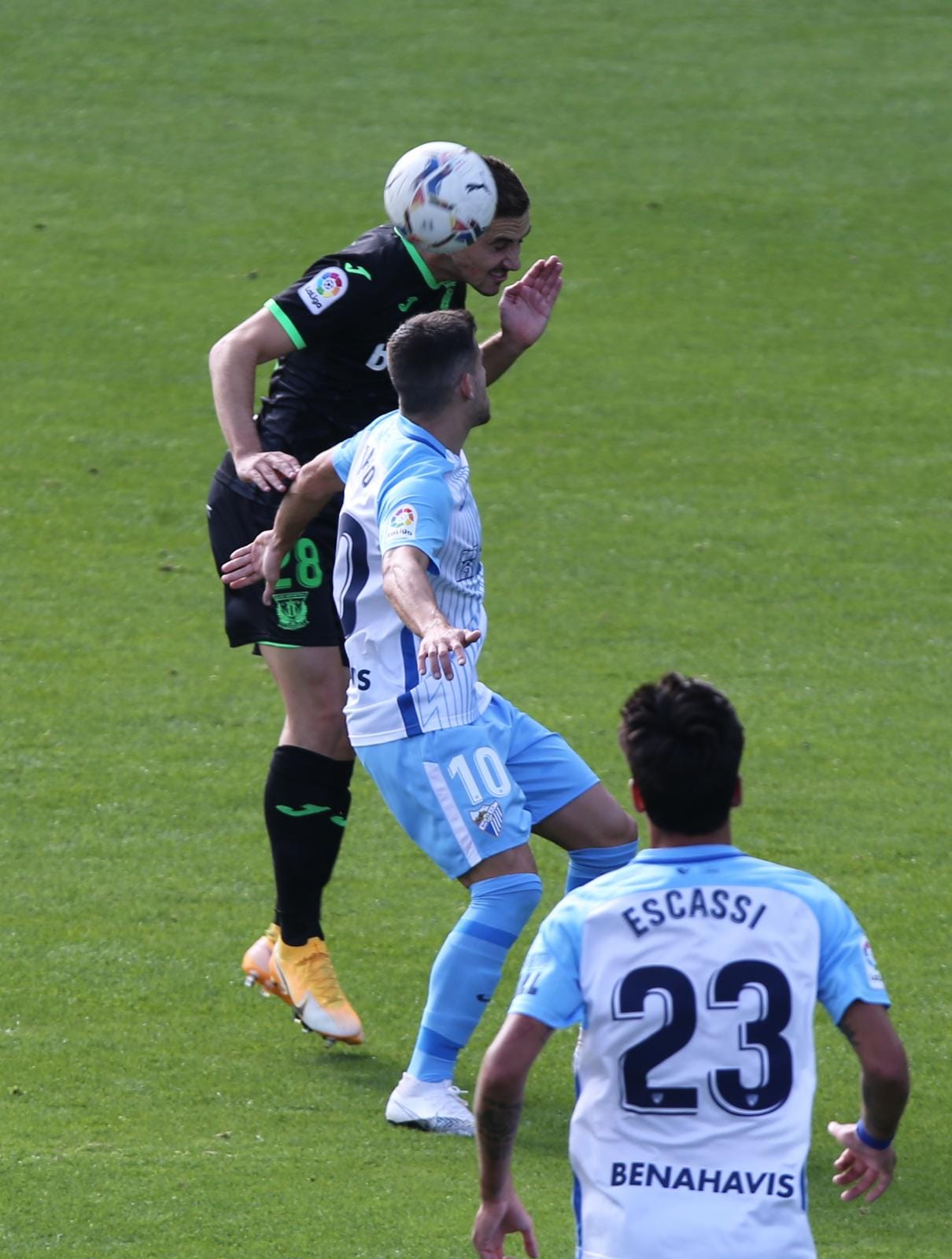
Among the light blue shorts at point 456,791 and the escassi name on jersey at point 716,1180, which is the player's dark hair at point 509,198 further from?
the escassi name on jersey at point 716,1180

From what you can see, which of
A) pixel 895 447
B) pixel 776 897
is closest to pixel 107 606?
pixel 895 447

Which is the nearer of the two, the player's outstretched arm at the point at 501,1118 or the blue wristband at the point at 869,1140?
the player's outstretched arm at the point at 501,1118

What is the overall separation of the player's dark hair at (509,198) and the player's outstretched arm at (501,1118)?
2.82 metres

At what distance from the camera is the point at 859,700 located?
27.1 feet

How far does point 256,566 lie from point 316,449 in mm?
657

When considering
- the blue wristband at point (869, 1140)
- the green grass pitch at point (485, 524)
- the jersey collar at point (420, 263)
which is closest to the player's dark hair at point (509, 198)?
the jersey collar at point (420, 263)

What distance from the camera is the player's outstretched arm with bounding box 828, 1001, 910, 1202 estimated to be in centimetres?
287

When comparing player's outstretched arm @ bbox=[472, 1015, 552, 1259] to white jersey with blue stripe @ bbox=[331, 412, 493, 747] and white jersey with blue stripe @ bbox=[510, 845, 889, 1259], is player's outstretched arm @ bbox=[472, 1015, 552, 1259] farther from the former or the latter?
white jersey with blue stripe @ bbox=[331, 412, 493, 747]

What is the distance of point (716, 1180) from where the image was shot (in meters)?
2.83

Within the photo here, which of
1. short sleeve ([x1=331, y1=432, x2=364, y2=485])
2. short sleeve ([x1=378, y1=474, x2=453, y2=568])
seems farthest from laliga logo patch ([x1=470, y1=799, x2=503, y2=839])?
short sleeve ([x1=331, y1=432, x2=364, y2=485])

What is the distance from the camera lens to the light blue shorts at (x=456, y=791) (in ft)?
14.8

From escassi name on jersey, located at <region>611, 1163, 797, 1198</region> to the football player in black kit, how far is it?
241 cm

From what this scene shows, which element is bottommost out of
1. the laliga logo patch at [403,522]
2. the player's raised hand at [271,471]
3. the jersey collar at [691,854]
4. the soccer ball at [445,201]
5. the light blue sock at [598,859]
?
the light blue sock at [598,859]

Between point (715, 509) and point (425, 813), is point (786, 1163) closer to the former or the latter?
point (425, 813)
